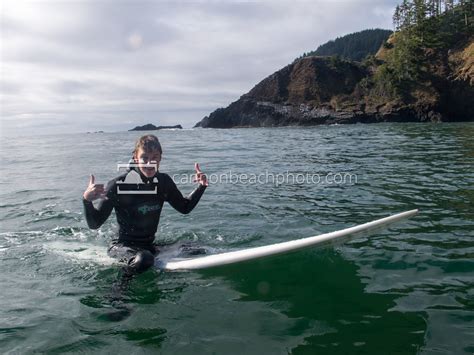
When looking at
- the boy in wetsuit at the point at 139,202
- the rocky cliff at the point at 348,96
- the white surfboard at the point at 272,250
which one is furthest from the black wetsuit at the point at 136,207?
the rocky cliff at the point at 348,96

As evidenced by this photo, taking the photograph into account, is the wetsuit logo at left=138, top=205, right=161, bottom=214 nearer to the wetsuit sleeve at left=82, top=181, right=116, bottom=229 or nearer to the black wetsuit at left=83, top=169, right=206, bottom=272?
the black wetsuit at left=83, top=169, right=206, bottom=272

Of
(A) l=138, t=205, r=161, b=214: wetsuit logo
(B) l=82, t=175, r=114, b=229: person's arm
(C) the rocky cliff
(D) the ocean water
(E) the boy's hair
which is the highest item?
(C) the rocky cliff

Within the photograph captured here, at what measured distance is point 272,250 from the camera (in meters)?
5.47

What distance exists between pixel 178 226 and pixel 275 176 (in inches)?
249

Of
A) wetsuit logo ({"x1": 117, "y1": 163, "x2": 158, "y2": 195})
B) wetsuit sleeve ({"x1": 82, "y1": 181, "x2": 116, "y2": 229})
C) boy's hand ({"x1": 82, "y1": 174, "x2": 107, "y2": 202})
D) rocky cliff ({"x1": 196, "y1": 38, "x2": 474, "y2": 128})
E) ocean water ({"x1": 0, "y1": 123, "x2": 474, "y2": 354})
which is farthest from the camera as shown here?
rocky cliff ({"x1": 196, "y1": 38, "x2": 474, "y2": 128})

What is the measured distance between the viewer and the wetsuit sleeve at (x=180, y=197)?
6301mm

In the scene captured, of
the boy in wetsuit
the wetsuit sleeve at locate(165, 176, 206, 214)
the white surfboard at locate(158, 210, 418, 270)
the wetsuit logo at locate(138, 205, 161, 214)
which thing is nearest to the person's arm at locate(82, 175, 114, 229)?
the boy in wetsuit

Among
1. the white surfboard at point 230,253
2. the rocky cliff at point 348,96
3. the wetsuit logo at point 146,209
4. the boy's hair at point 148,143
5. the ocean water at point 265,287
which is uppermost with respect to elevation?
the rocky cliff at point 348,96

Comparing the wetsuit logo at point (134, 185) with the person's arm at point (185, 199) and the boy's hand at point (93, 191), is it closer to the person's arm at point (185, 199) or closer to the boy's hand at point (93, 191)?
the person's arm at point (185, 199)

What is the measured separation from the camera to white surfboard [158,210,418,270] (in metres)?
5.43

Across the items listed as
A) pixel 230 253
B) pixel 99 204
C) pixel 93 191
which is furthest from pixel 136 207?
pixel 230 253

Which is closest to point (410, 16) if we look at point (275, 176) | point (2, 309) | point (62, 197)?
point (275, 176)

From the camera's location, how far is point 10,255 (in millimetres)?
7055

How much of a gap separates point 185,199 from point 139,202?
774mm
